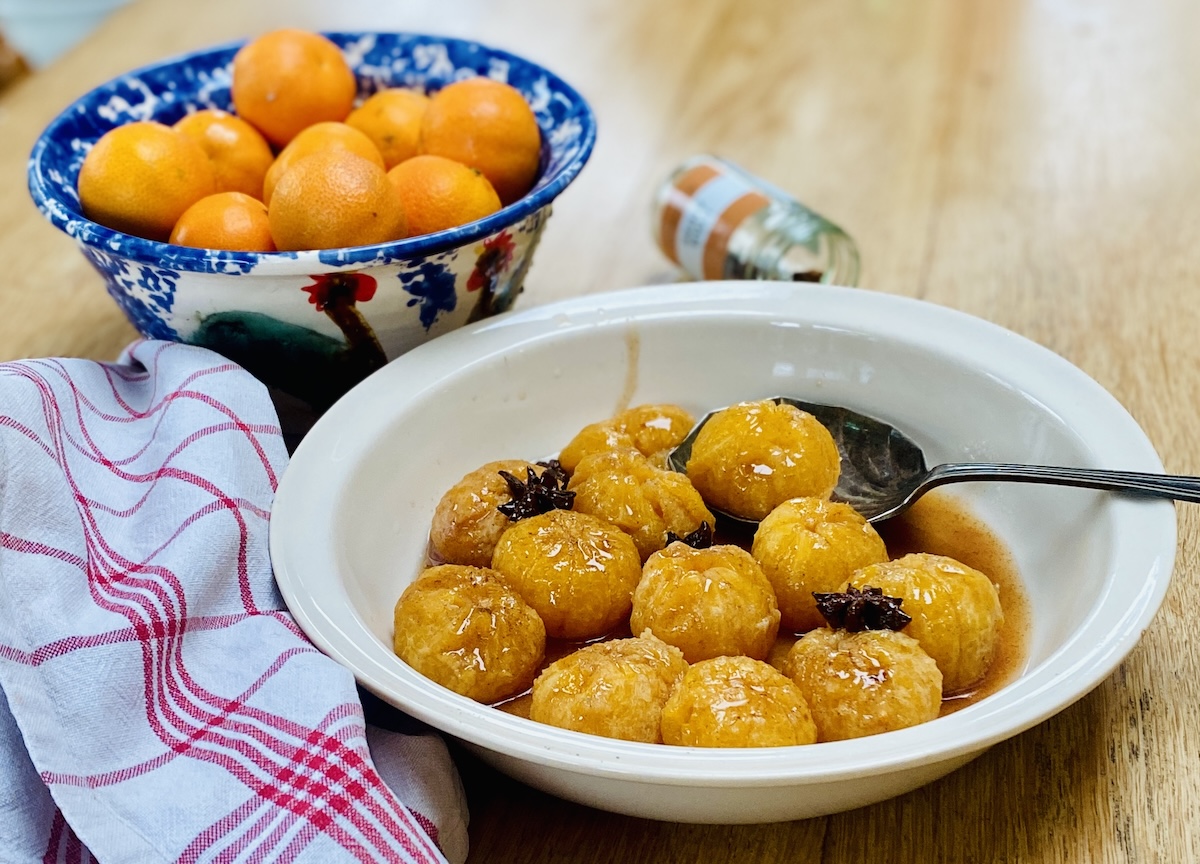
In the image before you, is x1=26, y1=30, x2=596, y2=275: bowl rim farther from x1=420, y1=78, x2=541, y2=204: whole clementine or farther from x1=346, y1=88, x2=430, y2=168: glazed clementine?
x1=346, y1=88, x2=430, y2=168: glazed clementine

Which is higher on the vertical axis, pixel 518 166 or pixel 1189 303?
pixel 518 166

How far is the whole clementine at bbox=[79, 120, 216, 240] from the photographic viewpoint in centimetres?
117

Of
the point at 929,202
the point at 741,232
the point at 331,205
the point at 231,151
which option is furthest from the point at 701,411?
the point at 929,202

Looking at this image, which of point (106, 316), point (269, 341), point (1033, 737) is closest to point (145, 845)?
point (269, 341)

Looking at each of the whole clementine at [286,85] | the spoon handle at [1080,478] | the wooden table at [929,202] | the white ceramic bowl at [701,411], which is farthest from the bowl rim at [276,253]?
the spoon handle at [1080,478]

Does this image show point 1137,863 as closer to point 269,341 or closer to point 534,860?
point 534,860

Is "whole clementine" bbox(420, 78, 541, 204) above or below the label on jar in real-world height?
above

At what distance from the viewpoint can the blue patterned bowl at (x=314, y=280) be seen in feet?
3.53

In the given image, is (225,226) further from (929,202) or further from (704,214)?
(929,202)

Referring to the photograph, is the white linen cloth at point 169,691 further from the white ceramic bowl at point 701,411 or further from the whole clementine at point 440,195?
the whole clementine at point 440,195

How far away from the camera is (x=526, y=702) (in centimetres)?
92

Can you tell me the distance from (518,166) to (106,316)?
26.8 inches

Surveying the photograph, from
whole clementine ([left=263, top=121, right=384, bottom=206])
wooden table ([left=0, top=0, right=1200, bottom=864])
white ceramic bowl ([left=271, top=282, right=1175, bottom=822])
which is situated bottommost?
wooden table ([left=0, top=0, right=1200, bottom=864])

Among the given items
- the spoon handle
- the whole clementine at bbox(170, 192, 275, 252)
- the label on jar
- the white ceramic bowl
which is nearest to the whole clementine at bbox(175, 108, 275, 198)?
the whole clementine at bbox(170, 192, 275, 252)
